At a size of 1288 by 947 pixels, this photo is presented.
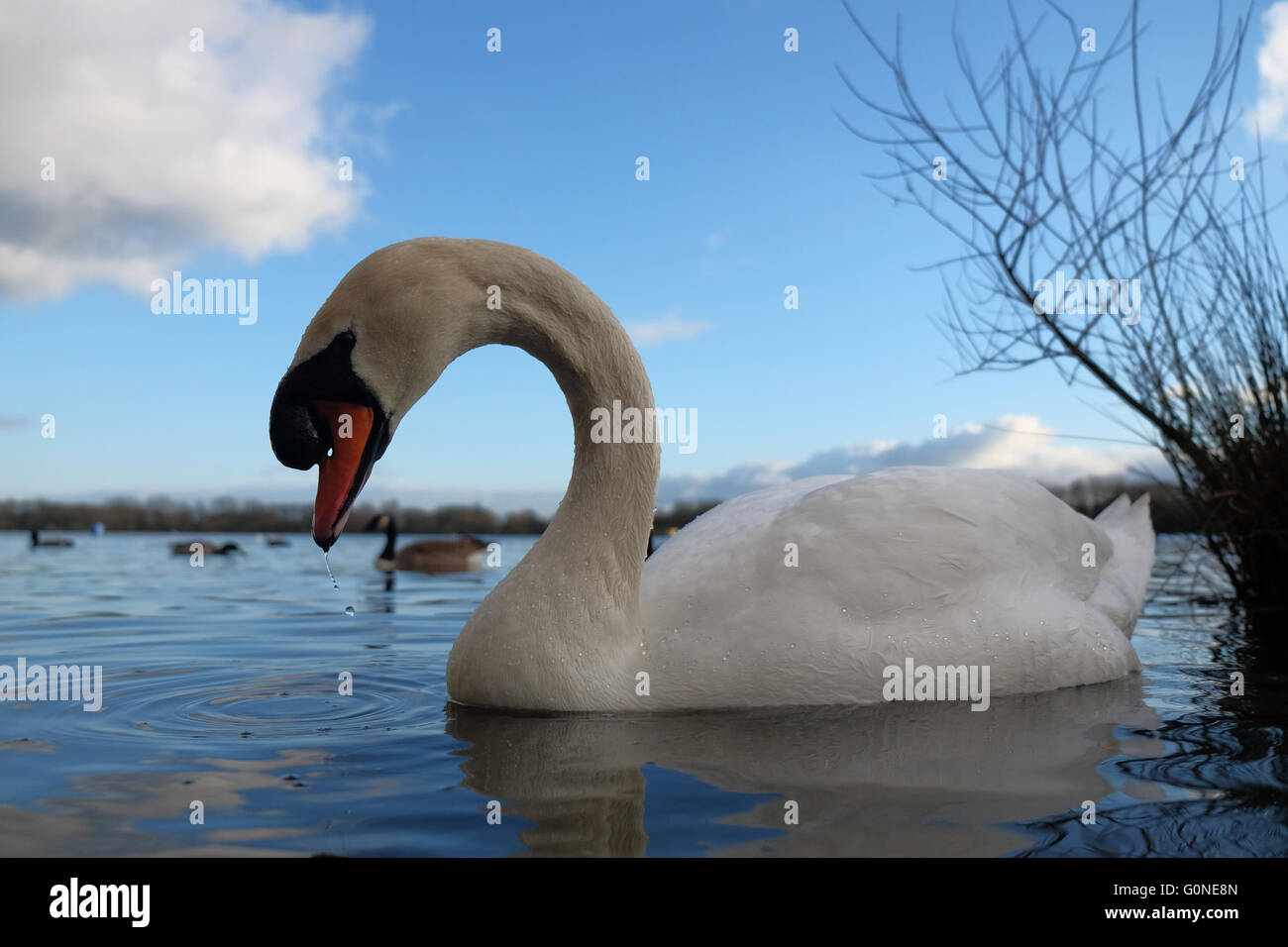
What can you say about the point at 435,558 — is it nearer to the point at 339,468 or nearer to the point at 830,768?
the point at 339,468

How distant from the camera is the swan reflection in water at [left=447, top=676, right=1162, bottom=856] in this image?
Result: 299cm

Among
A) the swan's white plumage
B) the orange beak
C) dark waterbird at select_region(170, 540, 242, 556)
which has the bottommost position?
dark waterbird at select_region(170, 540, 242, 556)

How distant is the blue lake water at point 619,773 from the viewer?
296 cm

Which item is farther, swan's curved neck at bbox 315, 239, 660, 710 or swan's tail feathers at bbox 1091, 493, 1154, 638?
swan's tail feathers at bbox 1091, 493, 1154, 638

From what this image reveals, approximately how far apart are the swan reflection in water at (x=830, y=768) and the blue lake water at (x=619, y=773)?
12mm

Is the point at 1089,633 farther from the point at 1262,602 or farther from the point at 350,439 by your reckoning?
the point at 1262,602

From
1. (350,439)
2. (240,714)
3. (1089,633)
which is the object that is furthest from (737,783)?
(1089,633)

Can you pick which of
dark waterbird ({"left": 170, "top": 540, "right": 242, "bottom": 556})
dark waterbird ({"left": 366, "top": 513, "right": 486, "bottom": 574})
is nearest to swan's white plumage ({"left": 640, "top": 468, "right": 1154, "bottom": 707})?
dark waterbird ({"left": 366, "top": 513, "right": 486, "bottom": 574})

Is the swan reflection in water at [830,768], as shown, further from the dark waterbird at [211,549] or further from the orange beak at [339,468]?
the dark waterbird at [211,549]

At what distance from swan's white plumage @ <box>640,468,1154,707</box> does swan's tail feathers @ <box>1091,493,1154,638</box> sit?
0.97ft

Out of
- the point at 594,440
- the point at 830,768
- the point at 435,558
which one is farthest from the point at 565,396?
the point at 435,558

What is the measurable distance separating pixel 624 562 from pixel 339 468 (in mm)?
1288

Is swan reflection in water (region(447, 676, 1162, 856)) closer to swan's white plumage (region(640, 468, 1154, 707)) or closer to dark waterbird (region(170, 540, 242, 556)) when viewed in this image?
swan's white plumage (region(640, 468, 1154, 707))
